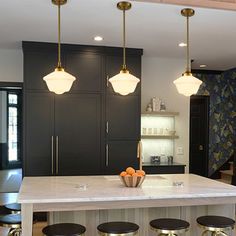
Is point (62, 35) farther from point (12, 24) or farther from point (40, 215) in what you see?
point (40, 215)

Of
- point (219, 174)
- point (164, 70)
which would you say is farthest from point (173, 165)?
point (219, 174)

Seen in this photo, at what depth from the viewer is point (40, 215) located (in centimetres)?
518

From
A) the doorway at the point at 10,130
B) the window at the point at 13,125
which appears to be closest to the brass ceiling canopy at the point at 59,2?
the doorway at the point at 10,130

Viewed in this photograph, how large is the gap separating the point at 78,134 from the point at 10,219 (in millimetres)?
2308

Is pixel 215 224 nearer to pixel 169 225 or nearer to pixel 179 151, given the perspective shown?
pixel 169 225

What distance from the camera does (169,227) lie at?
293cm

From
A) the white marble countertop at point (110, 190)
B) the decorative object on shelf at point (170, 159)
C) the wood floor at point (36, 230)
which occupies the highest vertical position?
the white marble countertop at point (110, 190)

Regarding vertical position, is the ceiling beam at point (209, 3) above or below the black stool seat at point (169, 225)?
above

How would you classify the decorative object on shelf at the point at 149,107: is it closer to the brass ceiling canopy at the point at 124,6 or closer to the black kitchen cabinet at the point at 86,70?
the black kitchen cabinet at the point at 86,70

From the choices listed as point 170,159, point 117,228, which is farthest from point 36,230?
point 170,159

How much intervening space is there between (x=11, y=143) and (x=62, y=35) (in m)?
6.87

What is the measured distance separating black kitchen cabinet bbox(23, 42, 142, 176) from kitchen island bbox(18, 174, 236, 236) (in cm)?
143

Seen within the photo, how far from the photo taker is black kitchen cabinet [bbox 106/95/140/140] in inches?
211

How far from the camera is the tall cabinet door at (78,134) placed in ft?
16.9
